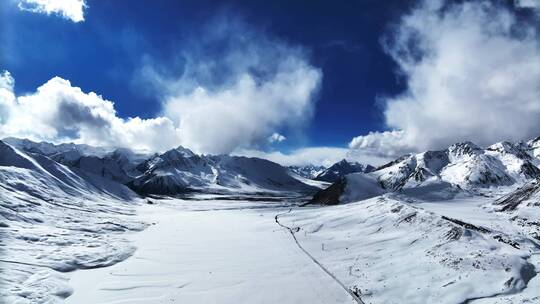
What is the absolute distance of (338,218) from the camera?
70.4 metres

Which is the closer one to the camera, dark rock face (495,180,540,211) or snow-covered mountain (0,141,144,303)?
snow-covered mountain (0,141,144,303)

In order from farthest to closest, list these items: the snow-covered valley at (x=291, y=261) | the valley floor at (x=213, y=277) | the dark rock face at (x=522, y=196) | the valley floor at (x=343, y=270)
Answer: the dark rock face at (x=522, y=196) → the valley floor at (x=213, y=277) → the snow-covered valley at (x=291, y=261) → the valley floor at (x=343, y=270)

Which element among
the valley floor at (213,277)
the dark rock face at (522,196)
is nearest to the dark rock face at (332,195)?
the dark rock face at (522,196)

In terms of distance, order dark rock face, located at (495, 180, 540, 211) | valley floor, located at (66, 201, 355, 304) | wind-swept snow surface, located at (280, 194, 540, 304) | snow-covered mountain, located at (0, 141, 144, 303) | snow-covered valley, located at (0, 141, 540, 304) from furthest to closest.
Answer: dark rock face, located at (495, 180, 540, 211), snow-covered mountain, located at (0, 141, 144, 303), valley floor, located at (66, 201, 355, 304), snow-covered valley, located at (0, 141, 540, 304), wind-swept snow surface, located at (280, 194, 540, 304)

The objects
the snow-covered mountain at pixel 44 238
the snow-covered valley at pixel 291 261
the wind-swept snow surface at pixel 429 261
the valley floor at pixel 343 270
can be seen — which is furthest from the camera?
the snow-covered mountain at pixel 44 238

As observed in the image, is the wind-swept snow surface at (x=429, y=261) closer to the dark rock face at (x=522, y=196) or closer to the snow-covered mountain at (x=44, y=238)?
the snow-covered mountain at (x=44, y=238)

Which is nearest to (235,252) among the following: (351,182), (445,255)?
(445,255)

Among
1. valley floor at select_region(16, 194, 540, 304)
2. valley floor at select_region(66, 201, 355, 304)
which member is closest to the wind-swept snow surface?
valley floor at select_region(16, 194, 540, 304)

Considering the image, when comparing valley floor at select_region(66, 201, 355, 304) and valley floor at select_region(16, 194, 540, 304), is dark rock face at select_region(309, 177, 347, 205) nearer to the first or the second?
valley floor at select_region(16, 194, 540, 304)

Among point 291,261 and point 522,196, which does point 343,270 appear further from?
point 522,196

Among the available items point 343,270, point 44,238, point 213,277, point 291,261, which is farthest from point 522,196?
point 44,238

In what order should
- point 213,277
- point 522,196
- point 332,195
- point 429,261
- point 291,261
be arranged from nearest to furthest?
point 429,261 → point 213,277 → point 291,261 → point 522,196 → point 332,195

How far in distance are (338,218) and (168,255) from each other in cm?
3158

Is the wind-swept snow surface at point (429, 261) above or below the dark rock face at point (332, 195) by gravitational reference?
below
